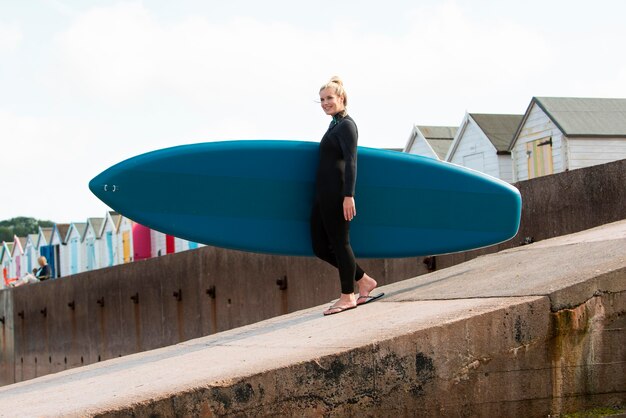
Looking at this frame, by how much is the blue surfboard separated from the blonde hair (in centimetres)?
49

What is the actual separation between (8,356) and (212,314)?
11.5m

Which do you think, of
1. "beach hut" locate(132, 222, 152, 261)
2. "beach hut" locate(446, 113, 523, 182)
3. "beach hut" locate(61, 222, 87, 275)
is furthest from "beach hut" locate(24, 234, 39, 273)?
"beach hut" locate(446, 113, 523, 182)

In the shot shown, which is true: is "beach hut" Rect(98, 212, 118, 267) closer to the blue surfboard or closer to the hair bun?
the blue surfboard

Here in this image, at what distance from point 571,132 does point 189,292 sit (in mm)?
17162

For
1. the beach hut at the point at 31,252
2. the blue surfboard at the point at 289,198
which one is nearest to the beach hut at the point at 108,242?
the beach hut at the point at 31,252

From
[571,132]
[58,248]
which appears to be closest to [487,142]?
[571,132]

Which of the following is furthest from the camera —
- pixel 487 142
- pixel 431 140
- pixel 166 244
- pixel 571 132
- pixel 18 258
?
pixel 18 258

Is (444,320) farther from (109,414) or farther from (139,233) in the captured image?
(139,233)

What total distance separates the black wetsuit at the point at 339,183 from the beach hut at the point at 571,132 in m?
21.5

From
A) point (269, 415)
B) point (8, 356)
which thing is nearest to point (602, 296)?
point (269, 415)

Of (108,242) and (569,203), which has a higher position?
(108,242)

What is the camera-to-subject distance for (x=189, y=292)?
12664mm

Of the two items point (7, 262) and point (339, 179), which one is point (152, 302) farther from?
point (7, 262)

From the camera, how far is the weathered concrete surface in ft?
12.8
